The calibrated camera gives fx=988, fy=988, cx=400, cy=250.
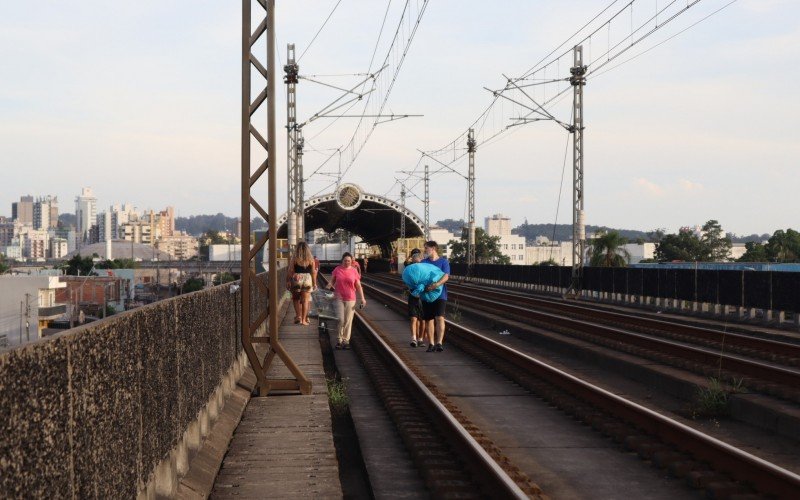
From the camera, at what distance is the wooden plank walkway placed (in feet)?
25.0

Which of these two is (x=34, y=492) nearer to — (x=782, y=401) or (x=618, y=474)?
(x=618, y=474)

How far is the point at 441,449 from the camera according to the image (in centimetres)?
979

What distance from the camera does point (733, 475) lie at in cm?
804

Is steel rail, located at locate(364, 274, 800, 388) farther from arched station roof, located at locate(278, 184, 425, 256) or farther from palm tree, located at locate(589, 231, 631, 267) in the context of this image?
palm tree, located at locate(589, 231, 631, 267)

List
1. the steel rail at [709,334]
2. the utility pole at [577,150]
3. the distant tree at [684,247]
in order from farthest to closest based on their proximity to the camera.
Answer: the distant tree at [684,247] < the utility pole at [577,150] < the steel rail at [709,334]

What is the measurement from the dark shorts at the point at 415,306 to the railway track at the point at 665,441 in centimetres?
285

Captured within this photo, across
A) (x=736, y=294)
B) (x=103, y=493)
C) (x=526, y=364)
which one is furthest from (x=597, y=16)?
(x=103, y=493)

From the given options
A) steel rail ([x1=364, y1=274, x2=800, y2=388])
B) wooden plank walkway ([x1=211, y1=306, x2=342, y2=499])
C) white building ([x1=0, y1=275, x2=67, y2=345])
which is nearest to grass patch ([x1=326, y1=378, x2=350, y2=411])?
wooden plank walkway ([x1=211, y1=306, x2=342, y2=499])

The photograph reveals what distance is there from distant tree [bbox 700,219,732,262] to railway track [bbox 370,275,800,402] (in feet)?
413

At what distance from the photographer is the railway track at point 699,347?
1309 centimetres

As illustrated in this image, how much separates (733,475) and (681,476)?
1.65 feet

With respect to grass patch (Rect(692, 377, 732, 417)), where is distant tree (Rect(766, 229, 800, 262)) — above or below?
above

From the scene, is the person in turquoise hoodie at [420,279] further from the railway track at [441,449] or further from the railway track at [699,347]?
the railway track at [699,347]

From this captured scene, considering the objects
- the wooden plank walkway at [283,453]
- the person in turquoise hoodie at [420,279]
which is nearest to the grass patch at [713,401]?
the wooden plank walkway at [283,453]
